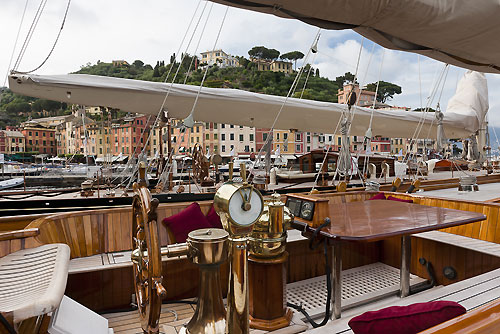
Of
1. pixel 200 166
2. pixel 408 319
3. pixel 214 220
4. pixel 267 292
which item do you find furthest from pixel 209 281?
pixel 200 166

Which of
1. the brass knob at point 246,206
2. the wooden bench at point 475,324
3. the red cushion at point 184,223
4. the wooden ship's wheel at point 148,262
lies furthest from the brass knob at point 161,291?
the red cushion at point 184,223

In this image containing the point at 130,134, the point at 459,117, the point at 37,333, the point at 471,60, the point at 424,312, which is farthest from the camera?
the point at 130,134

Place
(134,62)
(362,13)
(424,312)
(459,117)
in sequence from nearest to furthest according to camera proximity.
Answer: (424,312), (362,13), (459,117), (134,62)

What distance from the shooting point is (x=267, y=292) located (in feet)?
4.86

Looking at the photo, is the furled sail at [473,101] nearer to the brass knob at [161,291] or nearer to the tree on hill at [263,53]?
the brass knob at [161,291]

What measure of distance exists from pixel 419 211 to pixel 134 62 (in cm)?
9902

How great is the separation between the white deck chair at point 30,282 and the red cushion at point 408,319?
929mm

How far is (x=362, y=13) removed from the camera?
4.29ft

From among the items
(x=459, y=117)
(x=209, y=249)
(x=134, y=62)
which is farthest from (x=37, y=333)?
(x=134, y=62)

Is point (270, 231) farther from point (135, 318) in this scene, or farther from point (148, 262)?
point (135, 318)

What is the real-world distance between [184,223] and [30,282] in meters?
1.62

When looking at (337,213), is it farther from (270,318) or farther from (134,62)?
(134,62)

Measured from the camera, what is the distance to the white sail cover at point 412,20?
1255mm

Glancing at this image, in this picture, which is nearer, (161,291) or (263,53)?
(161,291)
